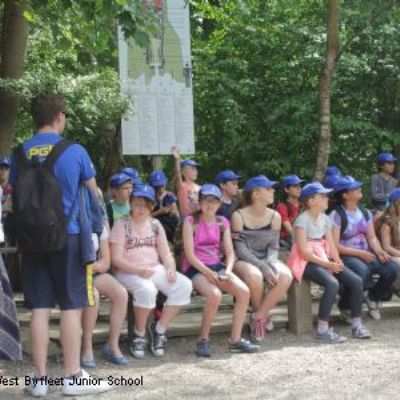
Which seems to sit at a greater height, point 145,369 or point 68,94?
point 68,94

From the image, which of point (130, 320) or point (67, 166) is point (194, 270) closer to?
point (130, 320)

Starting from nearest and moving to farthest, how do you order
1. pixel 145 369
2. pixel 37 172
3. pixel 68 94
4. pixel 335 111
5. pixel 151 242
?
pixel 37 172
pixel 145 369
pixel 151 242
pixel 68 94
pixel 335 111

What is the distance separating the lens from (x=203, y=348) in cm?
642

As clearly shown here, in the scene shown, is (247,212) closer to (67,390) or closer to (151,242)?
(151,242)

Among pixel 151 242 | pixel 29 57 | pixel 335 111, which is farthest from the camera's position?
pixel 335 111

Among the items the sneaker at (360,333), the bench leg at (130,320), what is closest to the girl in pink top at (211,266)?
the bench leg at (130,320)

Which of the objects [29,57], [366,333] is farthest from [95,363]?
[29,57]

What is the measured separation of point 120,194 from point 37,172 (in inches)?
95.2

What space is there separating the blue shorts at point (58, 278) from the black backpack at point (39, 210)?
120 mm

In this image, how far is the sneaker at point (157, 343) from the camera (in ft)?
20.9

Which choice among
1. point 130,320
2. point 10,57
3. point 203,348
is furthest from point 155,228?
point 10,57

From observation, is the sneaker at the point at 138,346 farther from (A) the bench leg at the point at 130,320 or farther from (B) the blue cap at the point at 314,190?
(B) the blue cap at the point at 314,190

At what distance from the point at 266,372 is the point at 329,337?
1.24 meters

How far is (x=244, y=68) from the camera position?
11.8 m
